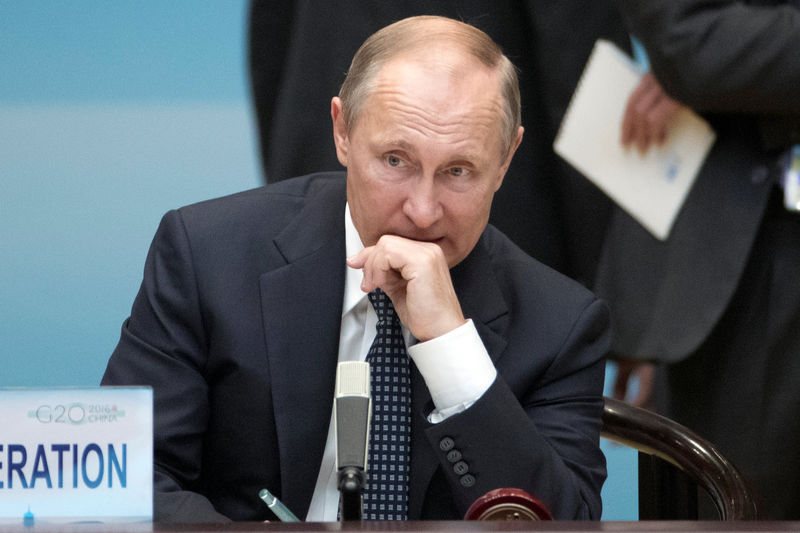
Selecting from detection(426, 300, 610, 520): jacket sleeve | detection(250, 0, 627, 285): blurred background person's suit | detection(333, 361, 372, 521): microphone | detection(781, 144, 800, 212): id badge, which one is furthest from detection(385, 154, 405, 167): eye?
detection(781, 144, 800, 212): id badge

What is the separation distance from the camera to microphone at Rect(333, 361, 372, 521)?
47.4 inches

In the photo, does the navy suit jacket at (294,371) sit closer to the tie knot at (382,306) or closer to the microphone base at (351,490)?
→ the tie knot at (382,306)

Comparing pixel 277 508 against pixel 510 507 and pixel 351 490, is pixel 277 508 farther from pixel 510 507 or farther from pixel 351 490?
pixel 510 507

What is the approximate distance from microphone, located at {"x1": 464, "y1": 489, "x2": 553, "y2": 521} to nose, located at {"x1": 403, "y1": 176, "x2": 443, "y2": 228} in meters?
0.64

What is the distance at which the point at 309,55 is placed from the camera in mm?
2869

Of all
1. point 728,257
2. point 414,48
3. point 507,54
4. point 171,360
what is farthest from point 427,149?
point 728,257

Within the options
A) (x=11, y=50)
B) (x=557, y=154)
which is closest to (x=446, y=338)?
(x=557, y=154)

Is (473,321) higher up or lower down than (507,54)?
lower down

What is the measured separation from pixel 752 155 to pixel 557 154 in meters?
0.51

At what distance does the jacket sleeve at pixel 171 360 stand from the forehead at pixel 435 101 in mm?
446

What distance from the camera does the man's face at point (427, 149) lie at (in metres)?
1.81

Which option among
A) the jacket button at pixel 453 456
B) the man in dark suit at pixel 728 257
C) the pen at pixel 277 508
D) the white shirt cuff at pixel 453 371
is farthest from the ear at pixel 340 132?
the man in dark suit at pixel 728 257

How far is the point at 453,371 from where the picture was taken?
1.75m

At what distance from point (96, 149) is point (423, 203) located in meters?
1.37
